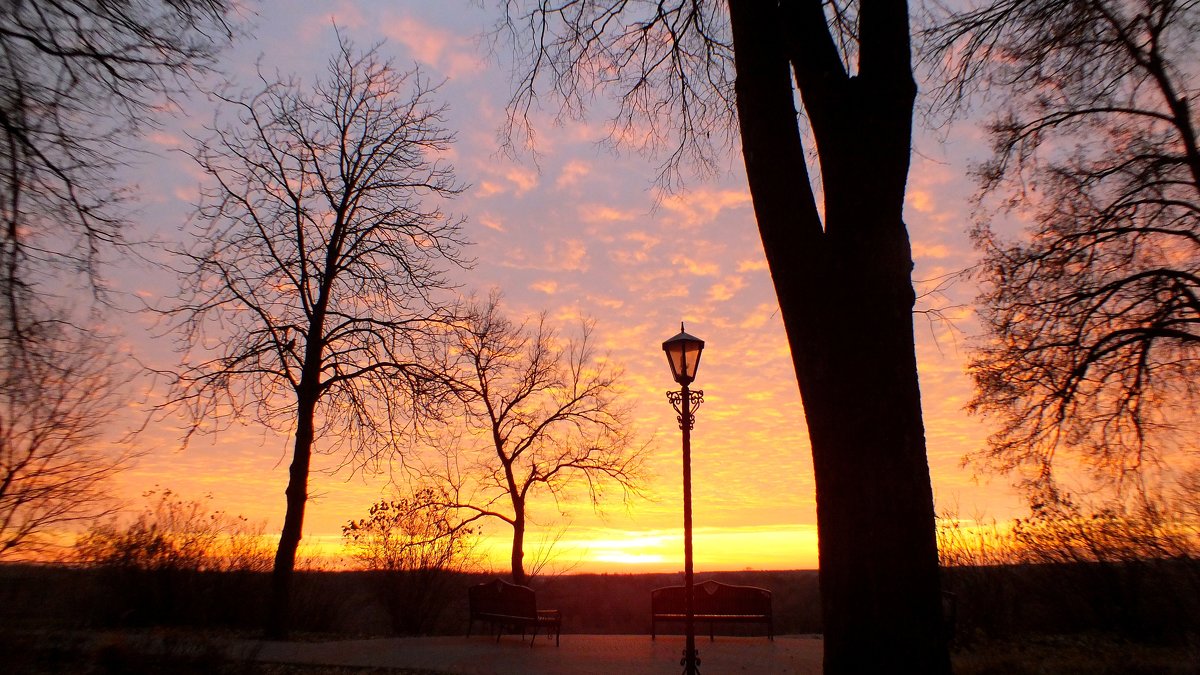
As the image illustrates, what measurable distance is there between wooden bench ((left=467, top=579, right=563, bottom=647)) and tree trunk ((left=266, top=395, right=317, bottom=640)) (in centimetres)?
356

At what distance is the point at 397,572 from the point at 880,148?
679 inches

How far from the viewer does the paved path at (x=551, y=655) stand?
462 inches

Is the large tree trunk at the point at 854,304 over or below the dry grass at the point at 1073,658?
over

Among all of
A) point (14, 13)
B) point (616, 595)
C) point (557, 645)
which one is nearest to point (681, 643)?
point (557, 645)

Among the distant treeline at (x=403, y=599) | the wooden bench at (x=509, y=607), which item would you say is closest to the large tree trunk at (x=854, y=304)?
the distant treeline at (x=403, y=599)

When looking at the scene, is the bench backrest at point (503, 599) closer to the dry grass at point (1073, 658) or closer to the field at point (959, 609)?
the field at point (959, 609)

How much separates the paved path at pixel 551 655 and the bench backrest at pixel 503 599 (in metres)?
0.59

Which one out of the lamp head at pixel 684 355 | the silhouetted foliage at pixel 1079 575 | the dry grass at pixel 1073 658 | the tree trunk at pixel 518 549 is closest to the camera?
the dry grass at pixel 1073 658

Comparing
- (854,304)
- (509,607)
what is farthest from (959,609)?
(854,304)

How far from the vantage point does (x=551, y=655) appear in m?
13.6

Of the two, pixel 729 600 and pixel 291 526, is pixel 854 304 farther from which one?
pixel 291 526

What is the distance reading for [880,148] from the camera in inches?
203

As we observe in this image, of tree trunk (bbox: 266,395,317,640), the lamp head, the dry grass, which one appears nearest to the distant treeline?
the dry grass

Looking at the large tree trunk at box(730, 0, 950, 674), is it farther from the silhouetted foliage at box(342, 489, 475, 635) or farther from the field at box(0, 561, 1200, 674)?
the silhouetted foliage at box(342, 489, 475, 635)
